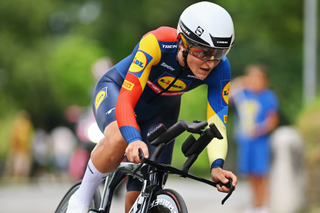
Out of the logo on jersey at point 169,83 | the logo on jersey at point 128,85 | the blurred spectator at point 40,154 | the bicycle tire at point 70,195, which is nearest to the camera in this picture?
the logo on jersey at point 128,85

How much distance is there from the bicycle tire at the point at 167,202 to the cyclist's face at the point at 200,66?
3.00 ft

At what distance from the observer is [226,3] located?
31328 millimetres

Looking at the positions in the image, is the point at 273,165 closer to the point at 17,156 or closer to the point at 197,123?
the point at 197,123

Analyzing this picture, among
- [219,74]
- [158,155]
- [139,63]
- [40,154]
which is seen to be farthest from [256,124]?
[40,154]

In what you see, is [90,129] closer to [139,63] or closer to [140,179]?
[140,179]

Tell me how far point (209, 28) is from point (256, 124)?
16.6 feet

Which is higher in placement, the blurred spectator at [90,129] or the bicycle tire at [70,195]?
the blurred spectator at [90,129]

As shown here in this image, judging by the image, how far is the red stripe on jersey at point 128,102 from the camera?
3402 millimetres

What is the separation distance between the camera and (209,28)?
3.49 meters

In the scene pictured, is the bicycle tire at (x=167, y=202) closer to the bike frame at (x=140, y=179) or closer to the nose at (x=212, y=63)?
the bike frame at (x=140, y=179)

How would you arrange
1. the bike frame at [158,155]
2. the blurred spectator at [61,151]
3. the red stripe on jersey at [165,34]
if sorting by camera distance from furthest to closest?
1. the blurred spectator at [61,151]
2. the red stripe on jersey at [165,34]
3. the bike frame at [158,155]

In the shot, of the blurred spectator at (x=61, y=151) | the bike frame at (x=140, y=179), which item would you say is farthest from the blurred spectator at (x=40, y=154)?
the bike frame at (x=140, y=179)

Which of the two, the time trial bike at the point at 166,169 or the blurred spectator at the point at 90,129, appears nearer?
the time trial bike at the point at 166,169

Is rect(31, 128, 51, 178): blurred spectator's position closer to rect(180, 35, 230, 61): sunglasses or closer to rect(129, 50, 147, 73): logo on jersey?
rect(129, 50, 147, 73): logo on jersey
